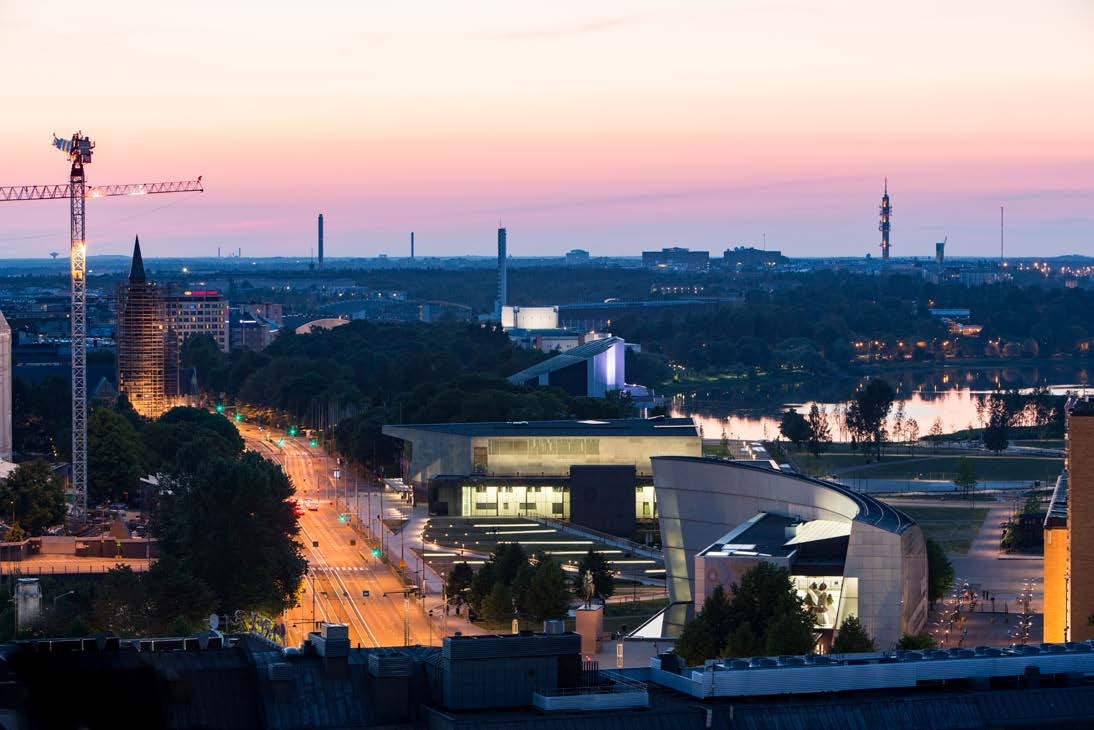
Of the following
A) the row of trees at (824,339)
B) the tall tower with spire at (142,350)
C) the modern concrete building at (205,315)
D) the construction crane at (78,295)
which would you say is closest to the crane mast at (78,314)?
the construction crane at (78,295)

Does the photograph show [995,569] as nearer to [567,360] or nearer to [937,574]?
[937,574]

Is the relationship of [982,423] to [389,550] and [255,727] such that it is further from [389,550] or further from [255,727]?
[255,727]

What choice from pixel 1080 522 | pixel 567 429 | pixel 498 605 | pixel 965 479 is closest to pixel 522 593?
pixel 498 605

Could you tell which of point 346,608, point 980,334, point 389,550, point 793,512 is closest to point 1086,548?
point 793,512

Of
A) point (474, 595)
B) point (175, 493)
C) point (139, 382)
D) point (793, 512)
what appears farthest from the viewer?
point (139, 382)

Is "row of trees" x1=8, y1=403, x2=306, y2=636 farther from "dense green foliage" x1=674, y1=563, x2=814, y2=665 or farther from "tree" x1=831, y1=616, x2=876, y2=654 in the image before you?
"tree" x1=831, y1=616, x2=876, y2=654

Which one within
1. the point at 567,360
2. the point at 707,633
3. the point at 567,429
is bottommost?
the point at 707,633
